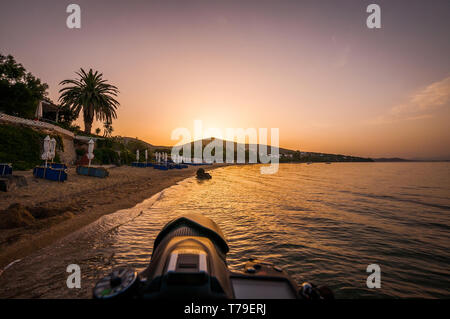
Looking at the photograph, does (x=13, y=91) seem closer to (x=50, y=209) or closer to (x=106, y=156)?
(x=106, y=156)

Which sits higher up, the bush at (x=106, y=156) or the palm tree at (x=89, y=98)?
the palm tree at (x=89, y=98)

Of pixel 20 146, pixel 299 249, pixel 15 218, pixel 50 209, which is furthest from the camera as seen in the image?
pixel 20 146

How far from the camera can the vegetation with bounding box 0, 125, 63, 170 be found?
19530mm

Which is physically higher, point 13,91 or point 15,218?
point 13,91

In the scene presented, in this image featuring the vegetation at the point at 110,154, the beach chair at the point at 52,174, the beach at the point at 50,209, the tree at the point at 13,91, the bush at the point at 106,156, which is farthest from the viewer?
the vegetation at the point at 110,154

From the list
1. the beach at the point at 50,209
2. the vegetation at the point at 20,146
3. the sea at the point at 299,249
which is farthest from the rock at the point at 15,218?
the vegetation at the point at 20,146

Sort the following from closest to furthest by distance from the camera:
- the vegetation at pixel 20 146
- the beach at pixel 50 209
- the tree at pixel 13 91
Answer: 1. the beach at pixel 50 209
2. the vegetation at pixel 20 146
3. the tree at pixel 13 91

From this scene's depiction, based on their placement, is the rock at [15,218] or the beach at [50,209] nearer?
the beach at [50,209]

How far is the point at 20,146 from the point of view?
21.4 metres

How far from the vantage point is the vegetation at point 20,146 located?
19.5 metres

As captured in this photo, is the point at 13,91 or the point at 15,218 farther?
the point at 13,91

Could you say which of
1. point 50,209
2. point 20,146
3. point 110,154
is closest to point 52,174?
point 50,209

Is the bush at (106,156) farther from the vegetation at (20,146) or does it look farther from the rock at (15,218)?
the rock at (15,218)

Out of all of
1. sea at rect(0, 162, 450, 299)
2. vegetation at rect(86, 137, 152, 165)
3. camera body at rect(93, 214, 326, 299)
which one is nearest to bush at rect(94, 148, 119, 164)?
vegetation at rect(86, 137, 152, 165)
